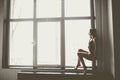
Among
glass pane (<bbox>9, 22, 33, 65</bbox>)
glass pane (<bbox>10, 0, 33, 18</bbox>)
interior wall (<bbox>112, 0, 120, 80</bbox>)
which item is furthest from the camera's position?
glass pane (<bbox>10, 0, 33, 18</bbox>)

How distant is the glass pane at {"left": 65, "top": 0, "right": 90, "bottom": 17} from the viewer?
12.4 ft

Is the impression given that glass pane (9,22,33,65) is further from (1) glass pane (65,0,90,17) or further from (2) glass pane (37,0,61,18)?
(1) glass pane (65,0,90,17)

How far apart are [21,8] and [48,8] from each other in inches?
24.5

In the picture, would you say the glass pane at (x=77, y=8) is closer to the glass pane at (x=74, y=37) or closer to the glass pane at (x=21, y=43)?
the glass pane at (x=74, y=37)

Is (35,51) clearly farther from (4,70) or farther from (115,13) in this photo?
(115,13)

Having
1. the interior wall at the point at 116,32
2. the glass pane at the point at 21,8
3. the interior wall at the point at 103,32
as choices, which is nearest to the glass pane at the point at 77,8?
the interior wall at the point at 103,32

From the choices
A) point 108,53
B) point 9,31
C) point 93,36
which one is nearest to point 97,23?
point 93,36

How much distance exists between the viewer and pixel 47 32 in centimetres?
386

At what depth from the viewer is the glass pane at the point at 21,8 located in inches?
156

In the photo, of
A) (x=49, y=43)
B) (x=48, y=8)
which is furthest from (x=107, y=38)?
(x=48, y=8)

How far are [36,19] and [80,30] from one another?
3.22ft

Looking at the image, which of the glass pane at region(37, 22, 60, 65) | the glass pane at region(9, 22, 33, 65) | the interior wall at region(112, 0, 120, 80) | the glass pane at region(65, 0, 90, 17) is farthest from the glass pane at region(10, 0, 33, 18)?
the interior wall at region(112, 0, 120, 80)

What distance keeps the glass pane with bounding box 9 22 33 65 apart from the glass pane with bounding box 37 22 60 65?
0.21m

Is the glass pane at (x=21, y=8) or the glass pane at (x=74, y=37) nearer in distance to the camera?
the glass pane at (x=74, y=37)
